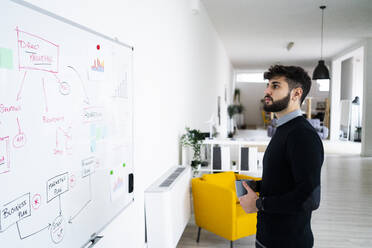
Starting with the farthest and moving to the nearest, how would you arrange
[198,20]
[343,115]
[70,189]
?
[343,115] < [198,20] < [70,189]

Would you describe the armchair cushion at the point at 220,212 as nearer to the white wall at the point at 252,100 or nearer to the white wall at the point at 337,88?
the white wall at the point at 337,88

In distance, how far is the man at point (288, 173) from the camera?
147cm

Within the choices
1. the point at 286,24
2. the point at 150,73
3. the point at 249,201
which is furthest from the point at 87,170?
the point at 286,24

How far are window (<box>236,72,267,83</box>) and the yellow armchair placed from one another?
17.2 metres

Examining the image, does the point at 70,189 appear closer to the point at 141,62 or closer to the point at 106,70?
the point at 106,70

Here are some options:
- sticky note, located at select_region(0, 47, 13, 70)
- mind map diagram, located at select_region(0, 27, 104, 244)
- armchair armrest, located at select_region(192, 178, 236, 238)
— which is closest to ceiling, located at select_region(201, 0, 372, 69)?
armchair armrest, located at select_region(192, 178, 236, 238)

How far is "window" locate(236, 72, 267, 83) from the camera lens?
64.8 ft

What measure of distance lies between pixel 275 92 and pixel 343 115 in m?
12.9

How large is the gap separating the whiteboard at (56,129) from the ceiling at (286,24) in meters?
4.74

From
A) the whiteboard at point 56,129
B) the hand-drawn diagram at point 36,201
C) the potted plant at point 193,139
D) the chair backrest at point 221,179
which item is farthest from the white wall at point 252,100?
the hand-drawn diagram at point 36,201

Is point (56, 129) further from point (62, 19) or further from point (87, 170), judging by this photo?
point (62, 19)

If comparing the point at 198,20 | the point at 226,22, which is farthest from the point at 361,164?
the point at 198,20

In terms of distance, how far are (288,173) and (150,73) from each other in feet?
5.65

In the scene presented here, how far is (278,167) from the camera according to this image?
1615mm
